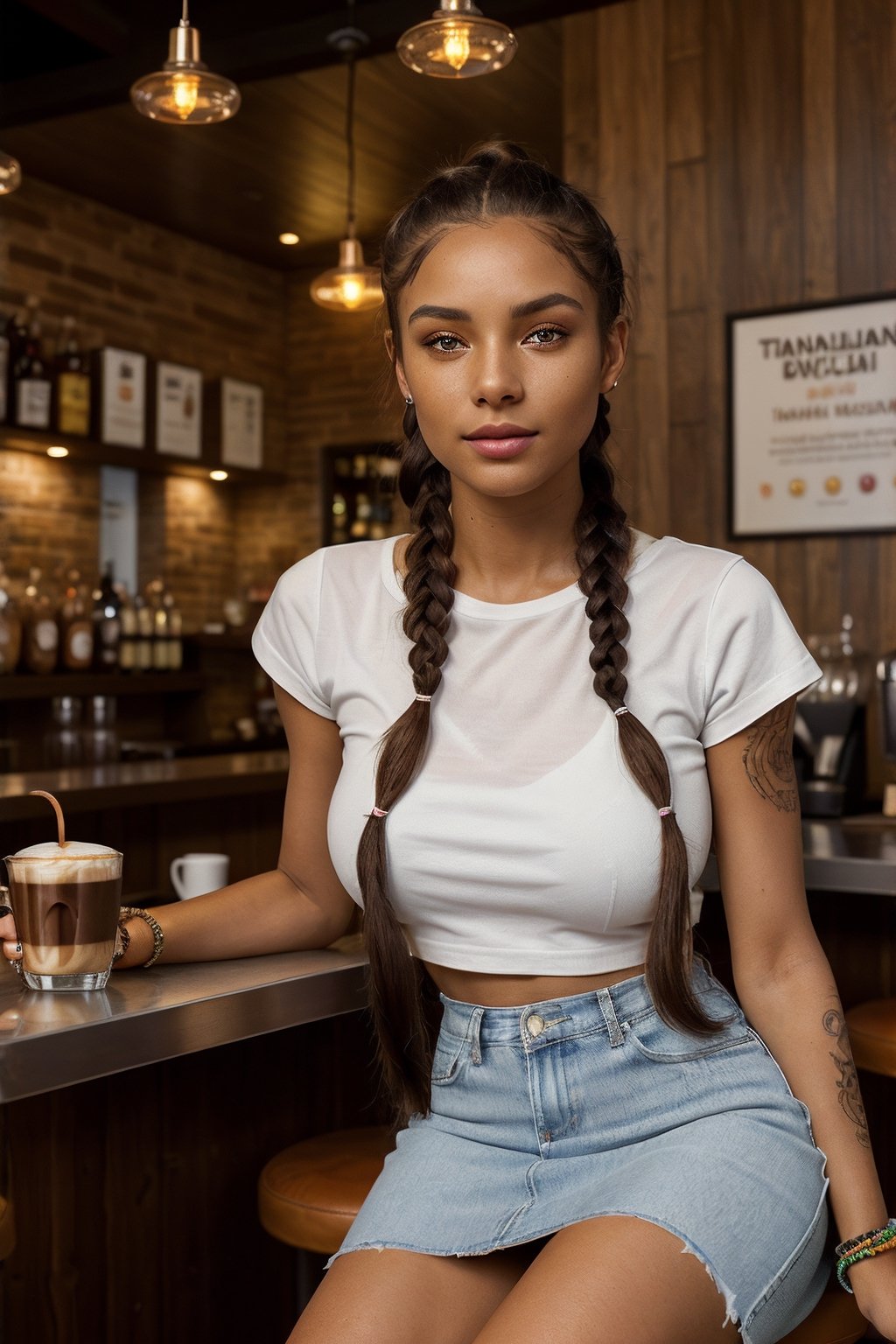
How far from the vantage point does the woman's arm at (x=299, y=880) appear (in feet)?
4.81

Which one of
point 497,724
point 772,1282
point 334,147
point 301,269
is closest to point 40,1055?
point 497,724

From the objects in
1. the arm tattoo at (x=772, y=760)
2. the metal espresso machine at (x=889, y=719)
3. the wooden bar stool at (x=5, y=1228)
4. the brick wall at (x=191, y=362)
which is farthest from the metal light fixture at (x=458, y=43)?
the brick wall at (x=191, y=362)

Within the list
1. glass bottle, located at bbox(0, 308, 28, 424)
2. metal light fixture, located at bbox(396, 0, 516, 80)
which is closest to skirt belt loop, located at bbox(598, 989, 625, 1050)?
metal light fixture, located at bbox(396, 0, 516, 80)

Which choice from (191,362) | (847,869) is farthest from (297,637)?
(191,362)

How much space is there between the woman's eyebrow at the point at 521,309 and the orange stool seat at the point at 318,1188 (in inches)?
38.5

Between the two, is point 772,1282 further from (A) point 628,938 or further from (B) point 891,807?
(B) point 891,807

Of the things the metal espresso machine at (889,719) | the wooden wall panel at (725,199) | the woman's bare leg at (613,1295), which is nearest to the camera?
the woman's bare leg at (613,1295)

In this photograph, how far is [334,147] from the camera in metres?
5.52

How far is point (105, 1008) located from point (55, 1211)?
657 millimetres

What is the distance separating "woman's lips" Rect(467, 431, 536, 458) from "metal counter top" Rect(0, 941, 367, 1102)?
1.81 feet

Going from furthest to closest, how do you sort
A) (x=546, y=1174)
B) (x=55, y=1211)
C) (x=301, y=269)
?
(x=301, y=269) → (x=55, y=1211) → (x=546, y=1174)

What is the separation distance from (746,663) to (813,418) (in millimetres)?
2449

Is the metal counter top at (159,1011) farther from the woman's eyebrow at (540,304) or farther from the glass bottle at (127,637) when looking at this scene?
the glass bottle at (127,637)

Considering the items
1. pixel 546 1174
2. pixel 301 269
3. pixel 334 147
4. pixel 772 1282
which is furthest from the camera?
pixel 301 269
